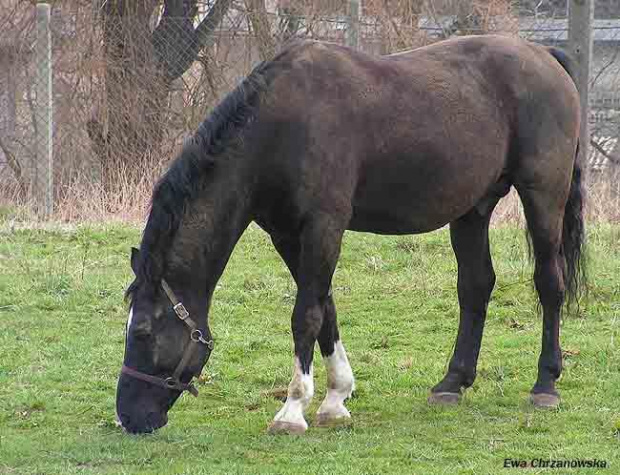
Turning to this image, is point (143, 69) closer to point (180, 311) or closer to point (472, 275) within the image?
point (472, 275)

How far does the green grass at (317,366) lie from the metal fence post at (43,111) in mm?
1037

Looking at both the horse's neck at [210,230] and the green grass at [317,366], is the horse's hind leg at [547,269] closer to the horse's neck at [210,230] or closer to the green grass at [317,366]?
the green grass at [317,366]

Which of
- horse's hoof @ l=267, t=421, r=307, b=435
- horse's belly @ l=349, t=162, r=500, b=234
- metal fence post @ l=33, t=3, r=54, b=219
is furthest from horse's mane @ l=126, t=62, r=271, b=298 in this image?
metal fence post @ l=33, t=3, r=54, b=219

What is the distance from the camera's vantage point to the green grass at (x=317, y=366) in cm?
464

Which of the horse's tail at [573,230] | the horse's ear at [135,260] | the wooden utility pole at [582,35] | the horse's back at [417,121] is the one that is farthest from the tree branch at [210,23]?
the horse's ear at [135,260]

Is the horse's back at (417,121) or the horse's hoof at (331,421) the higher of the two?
the horse's back at (417,121)

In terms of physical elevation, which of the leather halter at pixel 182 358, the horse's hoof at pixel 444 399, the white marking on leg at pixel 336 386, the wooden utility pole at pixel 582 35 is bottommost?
the horse's hoof at pixel 444 399

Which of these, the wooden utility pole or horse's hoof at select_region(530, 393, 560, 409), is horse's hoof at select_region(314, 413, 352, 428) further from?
the wooden utility pole

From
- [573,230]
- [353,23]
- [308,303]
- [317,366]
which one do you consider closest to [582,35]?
[353,23]

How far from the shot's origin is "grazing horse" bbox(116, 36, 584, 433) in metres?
4.83

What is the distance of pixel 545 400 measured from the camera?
5469 mm

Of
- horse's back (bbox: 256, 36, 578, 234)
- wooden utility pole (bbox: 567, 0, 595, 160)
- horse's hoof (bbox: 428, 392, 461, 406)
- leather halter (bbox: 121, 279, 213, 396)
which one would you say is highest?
wooden utility pole (bbox: 567, 0, 595, 160)

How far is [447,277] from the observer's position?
8227mm

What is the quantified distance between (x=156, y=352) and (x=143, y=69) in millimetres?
7318
